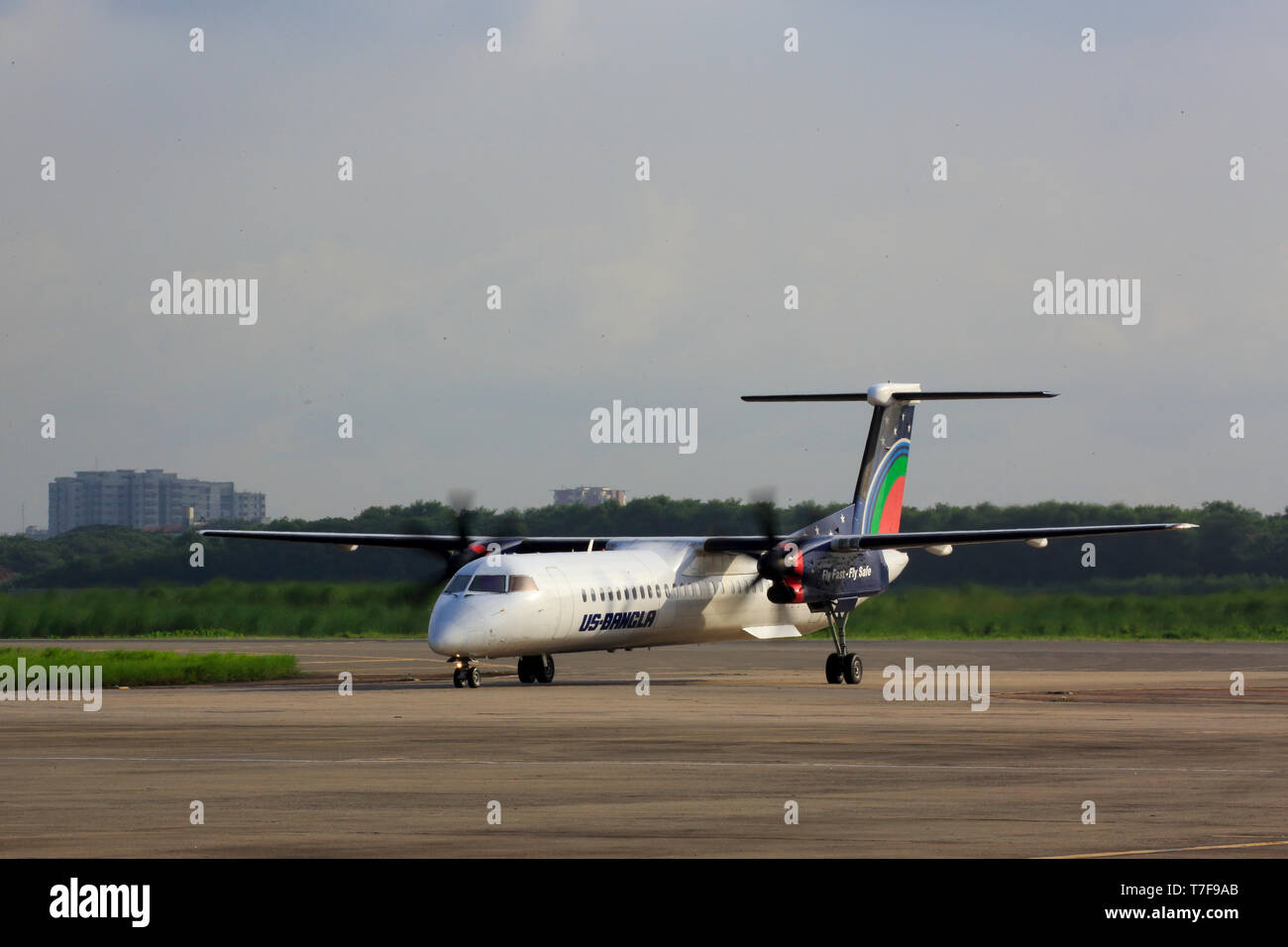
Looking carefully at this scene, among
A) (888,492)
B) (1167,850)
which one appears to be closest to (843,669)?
(888,492)

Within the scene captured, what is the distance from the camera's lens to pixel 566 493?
203ft

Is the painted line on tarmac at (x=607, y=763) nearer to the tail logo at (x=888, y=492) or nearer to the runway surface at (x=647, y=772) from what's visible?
the runway surface at (x=647, y=772)

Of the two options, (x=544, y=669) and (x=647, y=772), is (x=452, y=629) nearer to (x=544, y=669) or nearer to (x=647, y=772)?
(x=544, y=669)

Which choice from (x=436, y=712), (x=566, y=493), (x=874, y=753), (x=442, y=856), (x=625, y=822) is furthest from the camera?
(x=566, y=493)

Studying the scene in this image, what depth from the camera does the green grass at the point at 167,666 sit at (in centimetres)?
3838

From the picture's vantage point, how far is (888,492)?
44281 millimetres

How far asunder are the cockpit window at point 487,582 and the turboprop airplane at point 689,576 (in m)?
0.02

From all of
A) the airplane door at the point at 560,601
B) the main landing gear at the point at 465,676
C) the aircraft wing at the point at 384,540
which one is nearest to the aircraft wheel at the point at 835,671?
the airplane door at the point at 560,601

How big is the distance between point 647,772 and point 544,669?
2029 cm

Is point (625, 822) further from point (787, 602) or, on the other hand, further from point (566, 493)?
point (566, 493)

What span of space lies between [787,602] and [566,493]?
2337cm

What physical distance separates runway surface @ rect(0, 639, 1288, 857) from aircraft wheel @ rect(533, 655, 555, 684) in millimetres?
1934

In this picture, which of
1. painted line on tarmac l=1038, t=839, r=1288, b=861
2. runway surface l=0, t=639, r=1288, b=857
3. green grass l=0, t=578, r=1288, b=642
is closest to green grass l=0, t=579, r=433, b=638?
green grass l=0, t=578, r=1288, b=642
